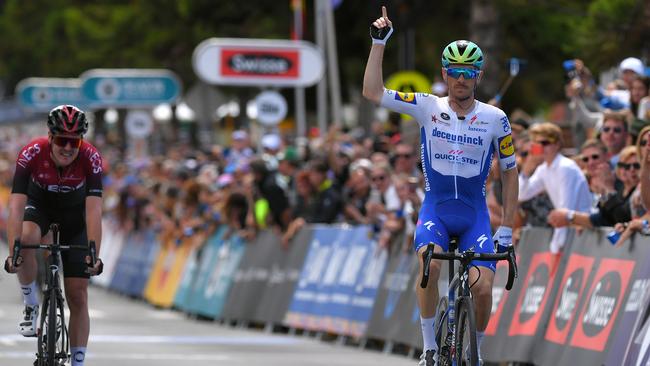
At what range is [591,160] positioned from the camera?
15102mm

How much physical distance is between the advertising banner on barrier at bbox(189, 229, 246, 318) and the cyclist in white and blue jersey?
1232 cm

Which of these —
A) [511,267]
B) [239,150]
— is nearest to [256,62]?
[239,150]

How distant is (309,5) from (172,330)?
813 inches

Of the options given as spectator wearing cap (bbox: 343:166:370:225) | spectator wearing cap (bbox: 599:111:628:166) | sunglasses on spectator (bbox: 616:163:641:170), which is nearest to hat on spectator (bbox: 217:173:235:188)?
spectator wearing cap (bbox: 343:166:370:225)

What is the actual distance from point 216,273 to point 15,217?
475 inches

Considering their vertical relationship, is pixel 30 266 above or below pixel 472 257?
below

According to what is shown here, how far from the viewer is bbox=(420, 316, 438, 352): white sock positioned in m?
11.6

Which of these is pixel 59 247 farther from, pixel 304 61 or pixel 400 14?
pixel 400 14

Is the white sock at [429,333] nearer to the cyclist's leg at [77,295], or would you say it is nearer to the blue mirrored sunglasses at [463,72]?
the blue mirrored sunglasses at [463,72]

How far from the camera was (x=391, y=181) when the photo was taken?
1908cm

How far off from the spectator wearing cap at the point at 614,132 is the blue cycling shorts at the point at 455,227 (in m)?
4.14

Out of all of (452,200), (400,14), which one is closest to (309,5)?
(400,14)

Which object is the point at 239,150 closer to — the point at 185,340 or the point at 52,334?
the point at 185,340

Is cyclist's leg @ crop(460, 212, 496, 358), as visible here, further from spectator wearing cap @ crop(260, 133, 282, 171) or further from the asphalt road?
spectator wearing cap @ crop(260, 133, 282, 171)
